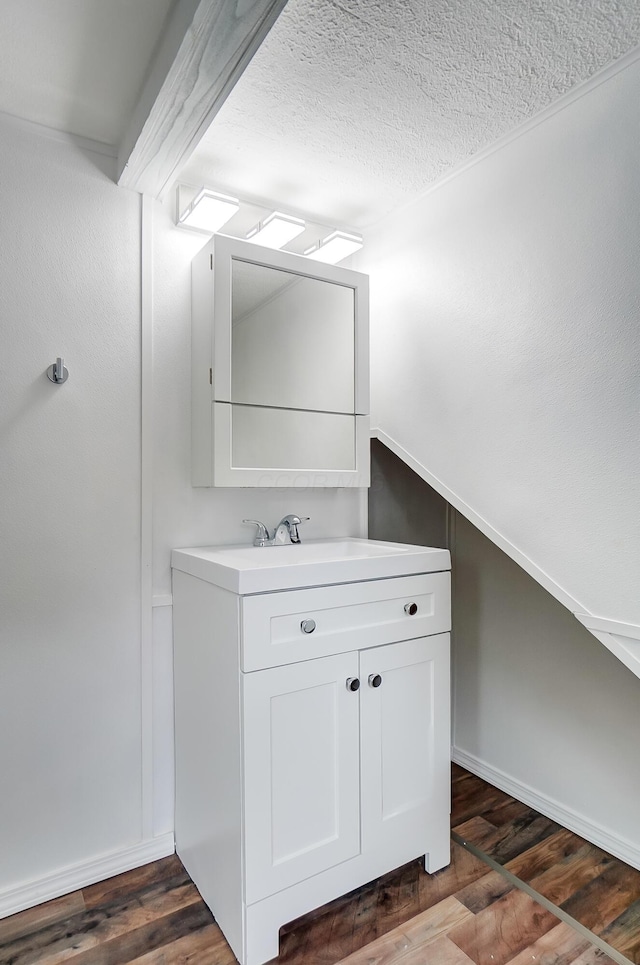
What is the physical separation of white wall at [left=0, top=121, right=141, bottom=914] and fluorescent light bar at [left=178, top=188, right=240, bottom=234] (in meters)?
0.18

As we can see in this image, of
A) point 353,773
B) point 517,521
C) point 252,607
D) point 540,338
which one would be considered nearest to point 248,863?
point 353,773

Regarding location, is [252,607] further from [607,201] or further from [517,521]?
[607,201]

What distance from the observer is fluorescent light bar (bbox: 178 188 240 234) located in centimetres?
173

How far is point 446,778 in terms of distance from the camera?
175cm

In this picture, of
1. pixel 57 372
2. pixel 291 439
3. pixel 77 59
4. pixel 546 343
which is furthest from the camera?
pixel 291 439

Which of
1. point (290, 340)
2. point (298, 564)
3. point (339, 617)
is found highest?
point (290, 340)

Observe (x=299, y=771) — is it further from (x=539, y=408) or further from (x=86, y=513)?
(x=539, y=408)

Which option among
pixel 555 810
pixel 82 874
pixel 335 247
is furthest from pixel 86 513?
pixel 555 810

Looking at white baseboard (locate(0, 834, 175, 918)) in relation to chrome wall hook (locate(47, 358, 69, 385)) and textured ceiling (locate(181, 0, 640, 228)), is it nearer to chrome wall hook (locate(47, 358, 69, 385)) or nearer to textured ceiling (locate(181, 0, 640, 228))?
chrome wall hook (locate(47, 358, 69, 385))

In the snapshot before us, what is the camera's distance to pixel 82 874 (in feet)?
5.42

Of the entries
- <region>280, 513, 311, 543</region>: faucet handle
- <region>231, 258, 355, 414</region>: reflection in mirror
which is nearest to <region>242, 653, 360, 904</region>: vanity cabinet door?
<region>280, 513, 311, 543</region>: faucet handle

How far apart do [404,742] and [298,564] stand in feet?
2.18

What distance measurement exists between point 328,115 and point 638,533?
4.54ft

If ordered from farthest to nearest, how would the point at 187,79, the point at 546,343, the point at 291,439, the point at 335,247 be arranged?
the point at 335,247, the point at 291,439, the point at 546,343, the point at 187,79
